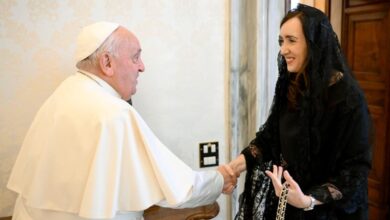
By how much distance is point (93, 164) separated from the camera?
1.17m

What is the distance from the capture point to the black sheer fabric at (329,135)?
1.27 meters

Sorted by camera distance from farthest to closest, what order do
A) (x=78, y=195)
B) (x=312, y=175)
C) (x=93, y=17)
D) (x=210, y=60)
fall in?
(x=210, y=60), (x=93, y=17), (x=312, y=175), (x=78, y=195)

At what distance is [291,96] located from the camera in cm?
150

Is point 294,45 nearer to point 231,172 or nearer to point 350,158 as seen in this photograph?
point 350,158

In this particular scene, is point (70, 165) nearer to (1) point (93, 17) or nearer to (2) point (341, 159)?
(1) point (93, 17)

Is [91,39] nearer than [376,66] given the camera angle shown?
Yes

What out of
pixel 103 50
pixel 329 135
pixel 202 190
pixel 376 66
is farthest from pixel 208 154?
pixel 376 66

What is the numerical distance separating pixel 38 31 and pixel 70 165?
0.69m

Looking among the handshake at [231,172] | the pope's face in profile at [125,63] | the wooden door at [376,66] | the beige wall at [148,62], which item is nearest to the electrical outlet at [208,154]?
the beige wall at [148,62]

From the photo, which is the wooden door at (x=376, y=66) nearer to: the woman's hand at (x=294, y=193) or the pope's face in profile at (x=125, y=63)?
the woman's hand at (x=294, y=193)

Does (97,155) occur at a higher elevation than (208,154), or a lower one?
higher

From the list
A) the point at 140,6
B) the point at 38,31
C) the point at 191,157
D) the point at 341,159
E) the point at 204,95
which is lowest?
the point at 191,157

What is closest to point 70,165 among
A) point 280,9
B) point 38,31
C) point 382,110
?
point 38,31

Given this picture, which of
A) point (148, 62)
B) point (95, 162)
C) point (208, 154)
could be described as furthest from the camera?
point (208, 154)
